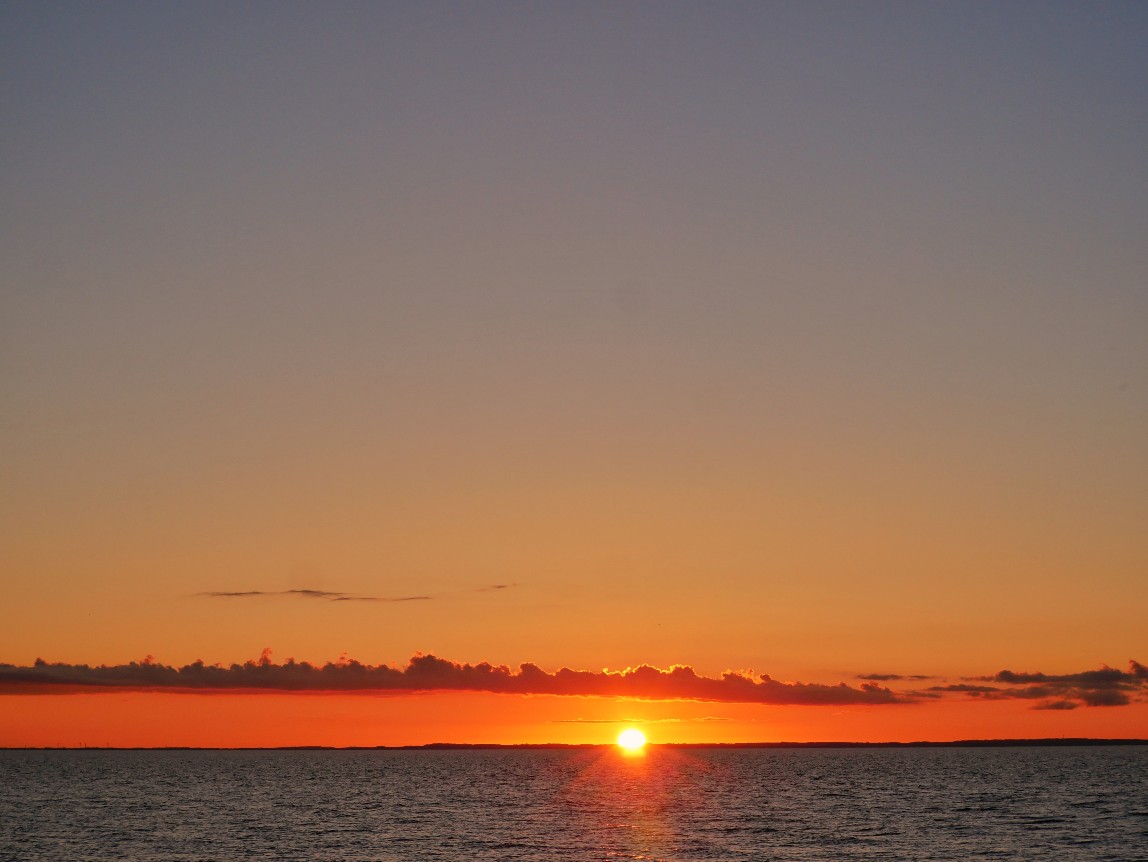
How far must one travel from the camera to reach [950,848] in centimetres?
9775

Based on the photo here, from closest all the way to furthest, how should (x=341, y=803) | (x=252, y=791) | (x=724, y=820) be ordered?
(x=724, y=820) < (x=341, y=803) < (x=252, y=791)

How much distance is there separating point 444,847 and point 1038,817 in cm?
6420

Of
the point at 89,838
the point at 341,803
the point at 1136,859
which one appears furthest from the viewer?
the point at 341,803

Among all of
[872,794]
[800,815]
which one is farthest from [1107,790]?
[800,815]

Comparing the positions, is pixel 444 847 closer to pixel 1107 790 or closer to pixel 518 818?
pixel 518 818

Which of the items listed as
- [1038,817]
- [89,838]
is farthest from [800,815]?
[89,838]

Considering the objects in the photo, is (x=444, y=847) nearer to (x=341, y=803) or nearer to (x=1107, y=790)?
(x=341, y=803)

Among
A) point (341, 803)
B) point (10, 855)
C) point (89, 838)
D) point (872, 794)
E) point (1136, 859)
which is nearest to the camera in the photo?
point (1136, 859)

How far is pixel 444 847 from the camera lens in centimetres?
10019

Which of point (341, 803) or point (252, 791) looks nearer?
point (341, 803)

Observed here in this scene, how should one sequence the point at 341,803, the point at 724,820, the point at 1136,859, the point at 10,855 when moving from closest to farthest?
the point at 1136,859, the point at 10,855, the point at 724,820, the point at 341,803

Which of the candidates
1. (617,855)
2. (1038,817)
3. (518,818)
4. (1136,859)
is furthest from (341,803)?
(1136,859)

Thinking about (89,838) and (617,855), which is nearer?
(617,855)

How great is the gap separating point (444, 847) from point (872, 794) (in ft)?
291
